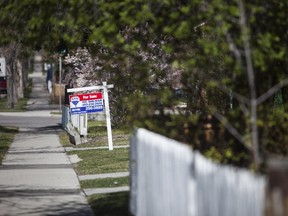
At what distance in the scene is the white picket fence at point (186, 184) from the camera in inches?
240

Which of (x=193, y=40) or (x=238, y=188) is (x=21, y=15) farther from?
(x=238, y=188)

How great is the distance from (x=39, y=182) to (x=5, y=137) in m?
14.3

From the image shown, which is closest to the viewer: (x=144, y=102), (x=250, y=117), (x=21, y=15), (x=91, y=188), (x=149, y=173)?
(x=250, y=117)

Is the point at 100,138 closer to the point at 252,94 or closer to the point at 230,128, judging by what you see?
the point at 230,128

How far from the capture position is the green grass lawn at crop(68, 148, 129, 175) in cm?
1891

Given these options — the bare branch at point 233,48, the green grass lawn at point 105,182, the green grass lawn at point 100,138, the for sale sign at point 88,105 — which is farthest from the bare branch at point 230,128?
the for sale sign at point 88,105

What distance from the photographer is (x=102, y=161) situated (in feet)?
68.4

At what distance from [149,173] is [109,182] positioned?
757 cm

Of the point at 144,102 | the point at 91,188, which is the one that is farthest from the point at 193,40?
the point at 91,188

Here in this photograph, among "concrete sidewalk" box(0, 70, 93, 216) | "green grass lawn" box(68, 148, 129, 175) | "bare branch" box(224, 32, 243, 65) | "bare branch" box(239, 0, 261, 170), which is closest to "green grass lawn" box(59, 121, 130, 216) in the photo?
"green grass lawn" box(68, 148, 129, 175)

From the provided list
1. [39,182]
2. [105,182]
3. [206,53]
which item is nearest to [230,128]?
[206,53]

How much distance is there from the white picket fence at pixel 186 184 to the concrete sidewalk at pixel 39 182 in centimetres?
347

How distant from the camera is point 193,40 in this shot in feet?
38.7

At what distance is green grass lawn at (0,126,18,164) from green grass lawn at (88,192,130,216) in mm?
8058
